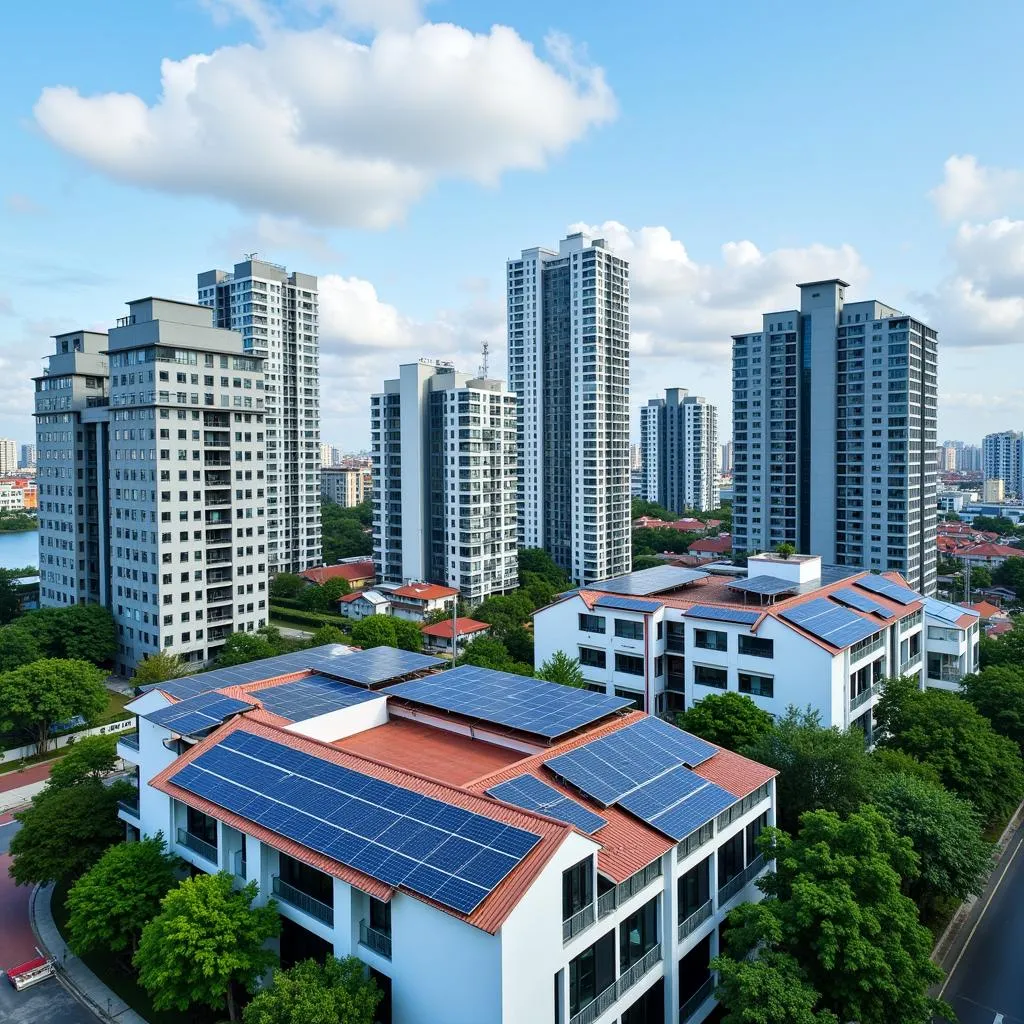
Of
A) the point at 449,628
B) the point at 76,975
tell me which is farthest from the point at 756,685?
the point at 449,628

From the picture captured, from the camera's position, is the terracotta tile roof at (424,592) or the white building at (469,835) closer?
the white building at (469,835)

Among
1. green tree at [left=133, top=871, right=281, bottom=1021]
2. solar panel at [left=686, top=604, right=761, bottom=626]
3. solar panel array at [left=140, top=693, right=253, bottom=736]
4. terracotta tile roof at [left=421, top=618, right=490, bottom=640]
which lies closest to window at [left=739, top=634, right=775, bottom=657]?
solar panel at [left=686, top=604, right=761, bottom=626]

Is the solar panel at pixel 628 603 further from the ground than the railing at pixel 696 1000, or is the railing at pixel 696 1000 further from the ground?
the solar panel at pixel 628 603

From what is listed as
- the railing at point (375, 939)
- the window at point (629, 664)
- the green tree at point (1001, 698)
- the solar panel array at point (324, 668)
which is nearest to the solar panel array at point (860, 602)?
the green tree at point (1001, 698)

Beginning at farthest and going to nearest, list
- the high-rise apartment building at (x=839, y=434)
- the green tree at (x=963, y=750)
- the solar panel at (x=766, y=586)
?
the high-rise apartment building at (x=839, y=434) < the solar panel at (x=766, y=586) < the green tree at (x=963, y=750)

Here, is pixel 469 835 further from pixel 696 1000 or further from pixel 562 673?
pixel 562 673

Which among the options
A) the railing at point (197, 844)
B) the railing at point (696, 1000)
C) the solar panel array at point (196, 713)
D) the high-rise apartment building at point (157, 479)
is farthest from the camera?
the high-rise apartment building at point (157, 479)

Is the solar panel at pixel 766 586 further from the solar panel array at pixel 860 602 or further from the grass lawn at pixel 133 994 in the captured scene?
the grass lawn at pixel 133 994
